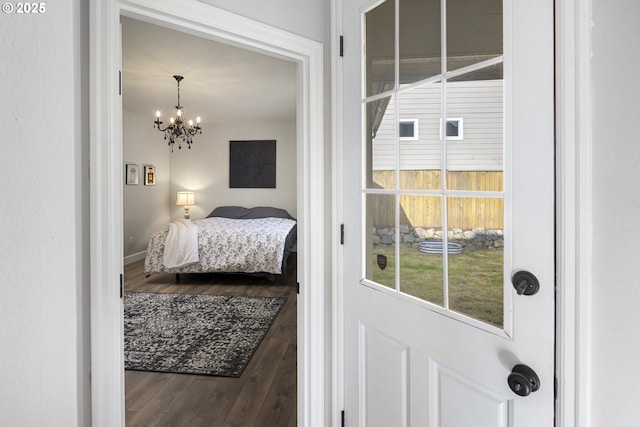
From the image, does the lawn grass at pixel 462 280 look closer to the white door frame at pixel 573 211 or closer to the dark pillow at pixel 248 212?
the white door frame at pixel 573 211

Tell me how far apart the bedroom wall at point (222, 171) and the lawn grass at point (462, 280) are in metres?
5.55

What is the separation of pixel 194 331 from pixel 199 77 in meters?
2.94

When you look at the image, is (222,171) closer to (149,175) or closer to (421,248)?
(149,175)

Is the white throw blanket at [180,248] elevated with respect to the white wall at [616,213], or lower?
lower

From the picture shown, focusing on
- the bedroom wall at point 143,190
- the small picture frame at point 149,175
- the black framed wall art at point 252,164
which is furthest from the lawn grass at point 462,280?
the small picture frame at point 149,175

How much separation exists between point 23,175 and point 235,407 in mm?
1989

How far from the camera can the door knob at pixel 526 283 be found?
0.76 m

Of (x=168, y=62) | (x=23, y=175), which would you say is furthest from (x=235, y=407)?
(x=168, y=62)

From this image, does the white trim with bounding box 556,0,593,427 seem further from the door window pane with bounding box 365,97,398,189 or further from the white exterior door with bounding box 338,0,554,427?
the door window pane with bounding box 365,97,398,189

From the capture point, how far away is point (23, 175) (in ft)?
1.34

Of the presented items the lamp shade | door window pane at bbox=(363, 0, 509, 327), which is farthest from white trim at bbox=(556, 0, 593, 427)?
the lamp shade

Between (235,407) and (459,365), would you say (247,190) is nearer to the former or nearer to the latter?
(235,407)

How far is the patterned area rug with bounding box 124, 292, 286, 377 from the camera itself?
8.05 feet

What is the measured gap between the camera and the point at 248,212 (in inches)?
251
